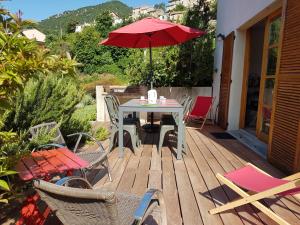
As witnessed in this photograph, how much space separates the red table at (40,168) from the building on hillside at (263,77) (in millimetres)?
2683

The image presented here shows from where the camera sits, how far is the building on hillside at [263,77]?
10.6ft

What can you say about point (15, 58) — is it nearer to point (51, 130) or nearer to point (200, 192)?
point (51, 130)

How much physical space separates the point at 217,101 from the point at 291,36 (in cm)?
415

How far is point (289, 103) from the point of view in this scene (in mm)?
3291

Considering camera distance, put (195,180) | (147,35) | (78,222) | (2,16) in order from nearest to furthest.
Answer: (2,16) < (78,222) < (195,180) < (147,35)

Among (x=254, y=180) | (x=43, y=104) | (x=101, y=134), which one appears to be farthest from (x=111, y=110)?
(x=254, y=180)

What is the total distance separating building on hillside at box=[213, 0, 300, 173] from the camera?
3.23 meters

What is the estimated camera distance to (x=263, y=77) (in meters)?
4.84

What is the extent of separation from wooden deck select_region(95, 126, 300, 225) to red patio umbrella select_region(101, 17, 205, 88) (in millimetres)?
2191

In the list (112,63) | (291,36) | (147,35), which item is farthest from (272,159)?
(112,63)

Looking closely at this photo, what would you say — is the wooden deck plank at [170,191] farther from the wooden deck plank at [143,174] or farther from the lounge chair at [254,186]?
the lounge chair at [254,186]

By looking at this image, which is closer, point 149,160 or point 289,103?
point 289,103

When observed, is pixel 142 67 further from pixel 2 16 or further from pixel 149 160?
pixel 2 16

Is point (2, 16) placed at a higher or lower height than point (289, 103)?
higher
